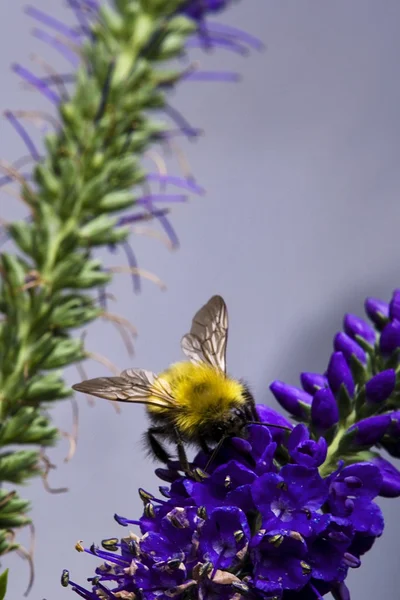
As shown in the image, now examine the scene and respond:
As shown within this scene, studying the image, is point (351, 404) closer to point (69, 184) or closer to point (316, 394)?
point (316, 394)

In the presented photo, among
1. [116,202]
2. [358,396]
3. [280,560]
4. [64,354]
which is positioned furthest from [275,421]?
[116,202]

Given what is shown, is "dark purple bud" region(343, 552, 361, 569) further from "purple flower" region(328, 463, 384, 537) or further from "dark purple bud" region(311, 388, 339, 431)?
"dark purple bud" region(311, 388, 339, 431)

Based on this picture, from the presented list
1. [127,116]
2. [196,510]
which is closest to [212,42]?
[127,116]

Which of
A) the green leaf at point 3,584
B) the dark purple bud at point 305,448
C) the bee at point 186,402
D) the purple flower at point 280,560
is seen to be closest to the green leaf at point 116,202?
the bee at point 186,402

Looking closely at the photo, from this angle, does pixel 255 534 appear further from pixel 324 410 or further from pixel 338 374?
pixel 338 374

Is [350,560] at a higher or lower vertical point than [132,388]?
lower

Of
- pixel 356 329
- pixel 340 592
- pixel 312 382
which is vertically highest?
pixel 356 329

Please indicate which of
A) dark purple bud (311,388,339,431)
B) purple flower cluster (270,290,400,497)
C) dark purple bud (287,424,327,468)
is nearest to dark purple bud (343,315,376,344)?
purple flower cluster (270,290,400,497)

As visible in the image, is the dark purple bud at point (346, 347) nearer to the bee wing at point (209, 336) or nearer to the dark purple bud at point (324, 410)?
the dark purple bud at point (324, 410)

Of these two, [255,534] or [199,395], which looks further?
[199,395]
